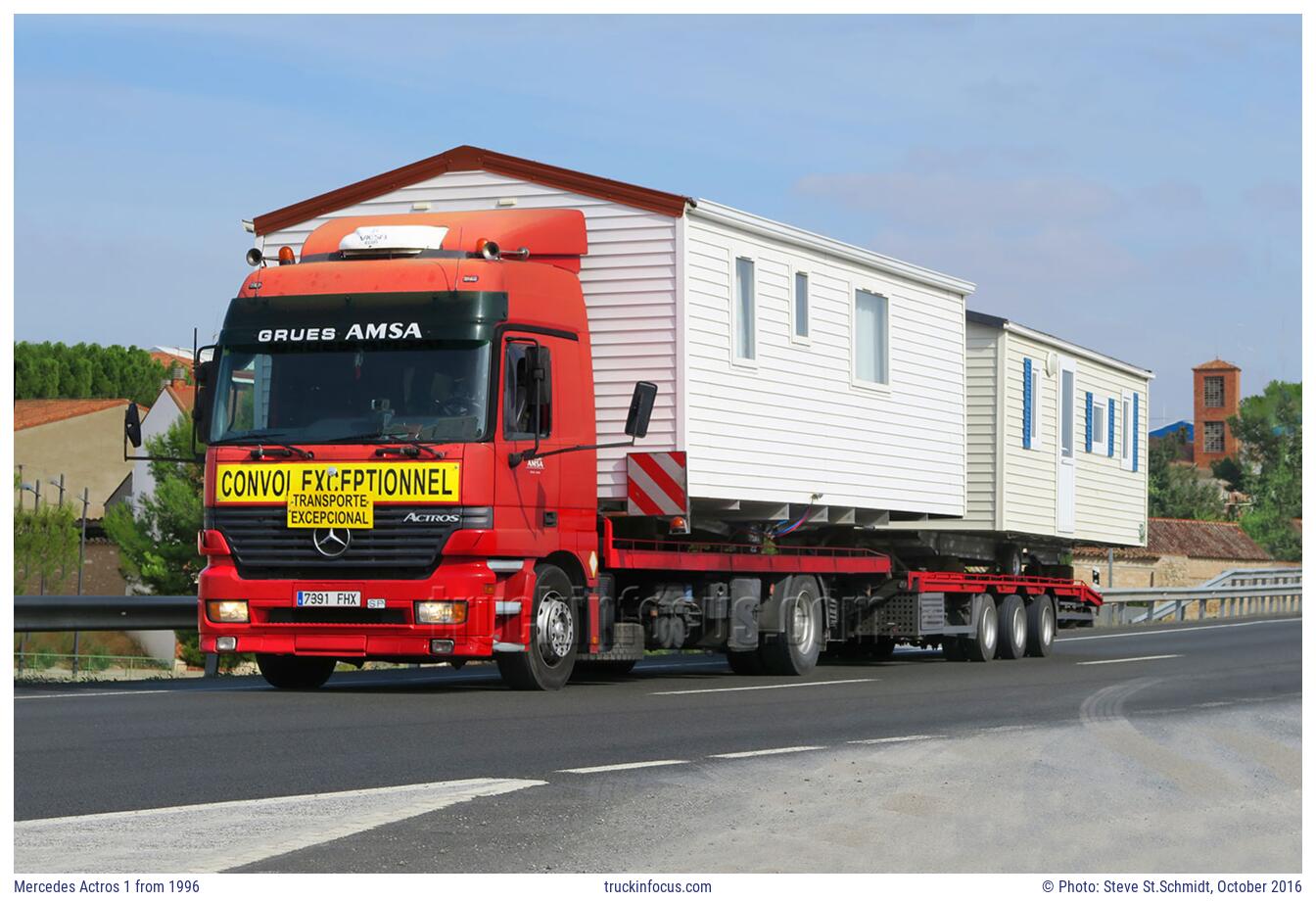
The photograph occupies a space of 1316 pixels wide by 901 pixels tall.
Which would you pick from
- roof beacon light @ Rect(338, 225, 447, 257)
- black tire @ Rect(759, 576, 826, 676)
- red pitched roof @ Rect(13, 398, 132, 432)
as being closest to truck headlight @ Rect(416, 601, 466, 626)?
roof beacon light @ Rect(338, 225, 447, 257)

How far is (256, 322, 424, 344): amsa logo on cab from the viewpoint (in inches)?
594

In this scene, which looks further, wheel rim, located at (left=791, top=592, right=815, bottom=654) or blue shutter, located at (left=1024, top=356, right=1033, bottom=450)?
blue shutter, located at (left=1024, top=356, right=1033, bottom=450)

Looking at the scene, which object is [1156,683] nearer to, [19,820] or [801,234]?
[801,234]

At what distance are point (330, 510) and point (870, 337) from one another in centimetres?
802

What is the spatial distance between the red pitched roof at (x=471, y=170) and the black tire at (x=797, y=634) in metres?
4.38

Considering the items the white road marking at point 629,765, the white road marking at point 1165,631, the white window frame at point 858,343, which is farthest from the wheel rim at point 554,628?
the white road marking at point 1165,631

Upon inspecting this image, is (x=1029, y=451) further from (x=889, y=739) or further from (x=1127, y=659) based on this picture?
(x=889, y=739)

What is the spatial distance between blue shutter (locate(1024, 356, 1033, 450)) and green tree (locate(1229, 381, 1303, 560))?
91.3 m

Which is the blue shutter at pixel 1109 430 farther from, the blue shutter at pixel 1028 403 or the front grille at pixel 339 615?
the front grille at pixel 339 615

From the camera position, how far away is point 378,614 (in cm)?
1502

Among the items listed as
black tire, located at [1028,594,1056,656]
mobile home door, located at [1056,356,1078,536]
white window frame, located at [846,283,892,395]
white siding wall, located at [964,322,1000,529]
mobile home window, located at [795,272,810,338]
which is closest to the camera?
mobile home window, located at [795,272,810,338]

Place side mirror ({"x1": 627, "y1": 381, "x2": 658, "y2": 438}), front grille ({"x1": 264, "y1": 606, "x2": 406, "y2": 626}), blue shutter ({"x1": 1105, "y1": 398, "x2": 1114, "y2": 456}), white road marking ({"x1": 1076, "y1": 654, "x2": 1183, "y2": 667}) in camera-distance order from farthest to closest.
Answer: blue shutter ({"x1": 1105, "y1": 398, "x2": 1114, "y2": 456}) < white road marking ({"x1": 1076, "y1": 654, "x2": 1183, "y2": 667}) < side mirror ({"x1": 627, "y1": 381, "x2": 658, "y2": 438}) < front grille ({"x1": 264, "y1": 606, "x2": 406, "y2": 626})

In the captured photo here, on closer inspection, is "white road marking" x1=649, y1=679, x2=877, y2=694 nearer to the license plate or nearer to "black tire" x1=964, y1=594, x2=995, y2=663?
the license plate

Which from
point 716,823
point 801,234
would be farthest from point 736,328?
point 716,823
